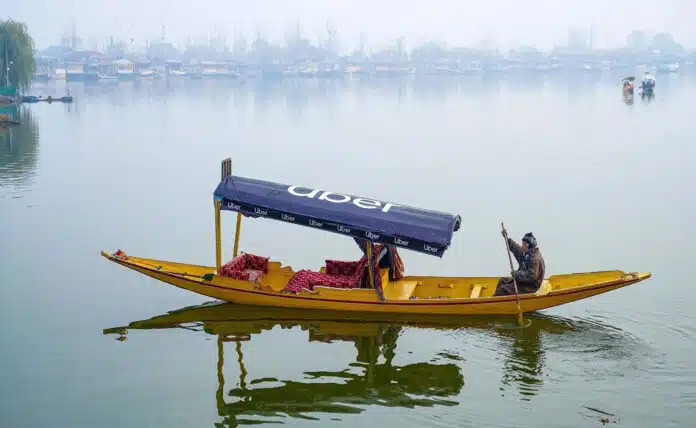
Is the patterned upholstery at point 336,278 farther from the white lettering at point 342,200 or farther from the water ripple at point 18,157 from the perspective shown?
the water ripple at point 18,157

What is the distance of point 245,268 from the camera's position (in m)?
21.5

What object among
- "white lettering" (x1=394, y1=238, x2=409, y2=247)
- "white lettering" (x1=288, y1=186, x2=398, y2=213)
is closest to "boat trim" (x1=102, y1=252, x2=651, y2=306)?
"white lettering" (x1=394, y1=238, x2=409, y2=247)

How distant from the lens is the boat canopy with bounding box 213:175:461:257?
1955cm

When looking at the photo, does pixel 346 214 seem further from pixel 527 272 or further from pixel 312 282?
pixel 527 272

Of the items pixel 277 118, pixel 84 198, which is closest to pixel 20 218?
pixel 84 198

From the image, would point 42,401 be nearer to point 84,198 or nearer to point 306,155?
point 84,198

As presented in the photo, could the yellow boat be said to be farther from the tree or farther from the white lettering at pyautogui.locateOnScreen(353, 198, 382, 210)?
the tree

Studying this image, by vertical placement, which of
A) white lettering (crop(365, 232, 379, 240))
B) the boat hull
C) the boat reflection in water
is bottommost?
the boat reflection in water

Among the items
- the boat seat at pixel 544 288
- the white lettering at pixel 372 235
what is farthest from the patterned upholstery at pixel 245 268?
the boat seat at pixel 544 288

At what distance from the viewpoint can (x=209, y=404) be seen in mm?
16828

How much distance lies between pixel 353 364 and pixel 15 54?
2773 inches

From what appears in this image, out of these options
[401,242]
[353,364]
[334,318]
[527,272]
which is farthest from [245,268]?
[527,272]

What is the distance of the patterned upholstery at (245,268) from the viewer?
68.6 ft

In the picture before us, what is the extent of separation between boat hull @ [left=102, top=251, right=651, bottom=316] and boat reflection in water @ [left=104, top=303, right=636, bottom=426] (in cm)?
32
